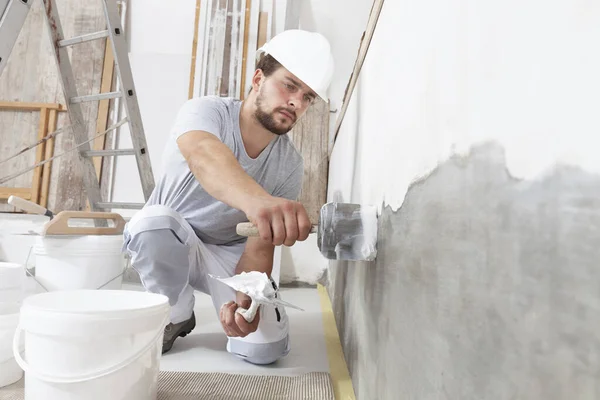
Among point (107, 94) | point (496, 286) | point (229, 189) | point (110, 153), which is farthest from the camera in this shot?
point (110, 153)

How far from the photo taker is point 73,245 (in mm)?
2215

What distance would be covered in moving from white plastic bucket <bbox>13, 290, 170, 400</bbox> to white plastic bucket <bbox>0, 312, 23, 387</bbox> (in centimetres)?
24

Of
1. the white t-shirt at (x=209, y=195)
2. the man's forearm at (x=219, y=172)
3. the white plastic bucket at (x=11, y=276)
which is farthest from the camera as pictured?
the white t-shirt at (x=209, y=195)

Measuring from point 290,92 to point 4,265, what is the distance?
103 centimetres

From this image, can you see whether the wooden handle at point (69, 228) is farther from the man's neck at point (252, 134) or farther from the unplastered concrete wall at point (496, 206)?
the unplastered concrete wall at point (496, 206)

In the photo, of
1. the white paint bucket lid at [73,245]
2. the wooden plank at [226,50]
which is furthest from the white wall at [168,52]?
the white paint bucket lid at [73,245]

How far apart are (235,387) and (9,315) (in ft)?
2.01

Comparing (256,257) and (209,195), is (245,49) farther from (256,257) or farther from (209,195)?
(256,257)

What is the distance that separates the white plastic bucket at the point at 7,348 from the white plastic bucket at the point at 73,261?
3.46ft

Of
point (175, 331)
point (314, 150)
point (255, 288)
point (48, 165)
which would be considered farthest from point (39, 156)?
point (255, 288)

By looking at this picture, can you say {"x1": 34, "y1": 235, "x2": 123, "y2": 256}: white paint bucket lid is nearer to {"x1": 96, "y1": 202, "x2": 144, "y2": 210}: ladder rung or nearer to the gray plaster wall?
A: {"x1": 96, "y1": 202, "x2": 144, "y2": 210}: ladder rung

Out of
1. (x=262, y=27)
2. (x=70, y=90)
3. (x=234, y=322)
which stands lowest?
(x=234, y=322)

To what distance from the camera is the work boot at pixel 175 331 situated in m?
1.58

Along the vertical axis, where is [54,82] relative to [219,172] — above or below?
above
